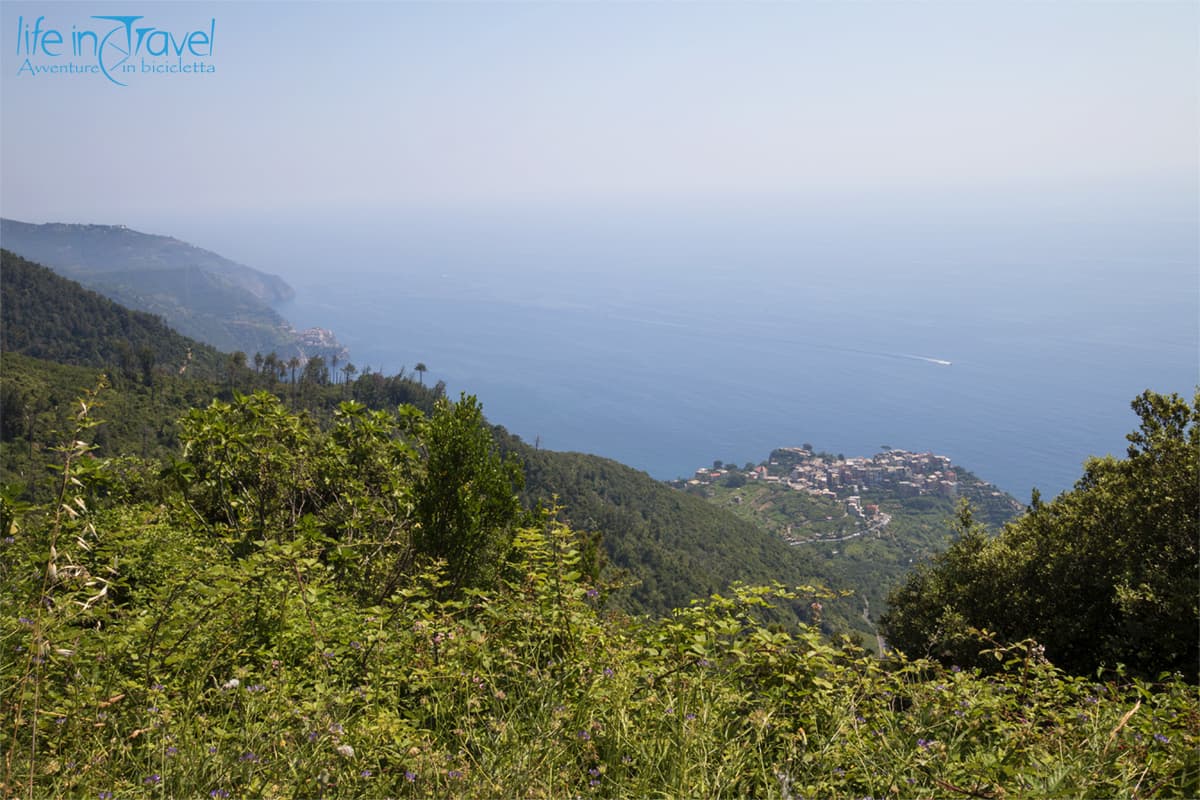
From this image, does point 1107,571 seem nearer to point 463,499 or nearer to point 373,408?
point 463,499

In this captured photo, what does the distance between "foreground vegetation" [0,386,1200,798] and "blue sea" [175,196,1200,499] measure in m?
69.5

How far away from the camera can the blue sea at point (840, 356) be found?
8481 cm

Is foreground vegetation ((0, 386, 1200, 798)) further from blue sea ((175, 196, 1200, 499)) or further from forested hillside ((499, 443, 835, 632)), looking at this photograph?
blue sea ((175, 196, 1200, 499))

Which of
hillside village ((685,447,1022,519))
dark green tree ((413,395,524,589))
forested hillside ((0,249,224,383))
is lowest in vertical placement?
hillside village ((685,447,1022,519))

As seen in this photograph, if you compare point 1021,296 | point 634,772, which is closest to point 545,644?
point 634,772

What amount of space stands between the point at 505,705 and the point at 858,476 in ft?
237

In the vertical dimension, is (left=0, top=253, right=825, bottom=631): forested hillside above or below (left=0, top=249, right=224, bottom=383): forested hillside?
below

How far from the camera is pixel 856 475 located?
2685 inches

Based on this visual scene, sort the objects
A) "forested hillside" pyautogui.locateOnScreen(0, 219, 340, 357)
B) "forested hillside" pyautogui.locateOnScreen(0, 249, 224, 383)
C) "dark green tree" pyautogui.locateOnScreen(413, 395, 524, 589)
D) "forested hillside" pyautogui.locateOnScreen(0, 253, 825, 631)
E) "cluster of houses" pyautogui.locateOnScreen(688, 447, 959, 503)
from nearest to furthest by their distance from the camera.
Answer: "dark green tree" pyautogui.locateOnScreen(413, 395, 524, 589)
"forested hillside" pyautogui.locateOnScreen(0, 253, 825, 631)
"forested hillside" pyautogui.locateOnScreen(0, 249, 224, 383)
"cluster of houses" pyautogui.locateOnScreen(688, 447, 959, 503)
"forested hillside" pyautogui.locateOnScreen(0, 219, 340, 357)

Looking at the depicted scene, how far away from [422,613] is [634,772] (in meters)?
1.25

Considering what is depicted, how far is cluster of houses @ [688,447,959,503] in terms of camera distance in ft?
211

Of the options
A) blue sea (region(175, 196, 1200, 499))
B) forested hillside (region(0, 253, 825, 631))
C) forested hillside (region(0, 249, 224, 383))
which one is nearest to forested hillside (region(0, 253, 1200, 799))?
forested hillside (region(0, 253, 825, 631))

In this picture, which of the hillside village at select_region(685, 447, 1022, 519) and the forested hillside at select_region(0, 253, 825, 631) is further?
the hillside village at select_region(685, 447, 1022, 519)

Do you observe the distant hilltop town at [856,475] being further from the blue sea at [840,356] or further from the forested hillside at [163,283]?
the forested hillside at [163,283]
